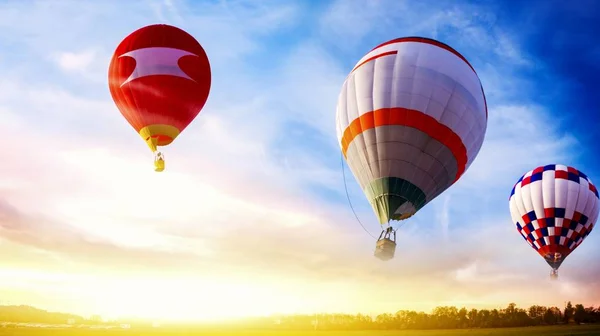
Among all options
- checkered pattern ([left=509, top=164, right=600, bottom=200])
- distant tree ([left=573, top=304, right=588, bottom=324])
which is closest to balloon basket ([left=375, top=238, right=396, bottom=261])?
checkered pattern ([left=509, top=164, right=600, bottom=200])

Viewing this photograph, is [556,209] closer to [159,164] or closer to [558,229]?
[558,229]

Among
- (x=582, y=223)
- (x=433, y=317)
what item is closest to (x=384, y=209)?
(x=582, y=223)

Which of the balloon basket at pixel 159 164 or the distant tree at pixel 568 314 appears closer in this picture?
the balloon basket at pixel 159 164

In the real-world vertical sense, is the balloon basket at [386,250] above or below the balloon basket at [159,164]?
below

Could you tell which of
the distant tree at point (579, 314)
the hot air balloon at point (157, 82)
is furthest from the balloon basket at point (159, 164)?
the distant tree at point (579, 314)

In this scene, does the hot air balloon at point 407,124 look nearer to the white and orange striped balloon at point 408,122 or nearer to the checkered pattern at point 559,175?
the white and orange striped balloon at point 408,122

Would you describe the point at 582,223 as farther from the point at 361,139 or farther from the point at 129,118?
the point at 129,118

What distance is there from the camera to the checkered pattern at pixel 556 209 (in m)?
35.1

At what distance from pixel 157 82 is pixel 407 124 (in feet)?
35.0

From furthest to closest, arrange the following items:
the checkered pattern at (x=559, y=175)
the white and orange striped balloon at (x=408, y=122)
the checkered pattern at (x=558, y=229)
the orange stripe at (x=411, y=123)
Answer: the checkered pattern at (x=559, y=175) < the checkered pattern at (x=558, y=229) < the white and orange striped balloon at (x=408, y=122) < the orange stripe at (x=411, y=123)

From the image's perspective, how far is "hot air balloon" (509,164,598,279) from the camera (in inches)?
1382

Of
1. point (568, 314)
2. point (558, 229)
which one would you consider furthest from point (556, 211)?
point (568, 314)

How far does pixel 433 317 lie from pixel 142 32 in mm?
62282

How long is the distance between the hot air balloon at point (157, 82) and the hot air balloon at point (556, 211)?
82.6ft
